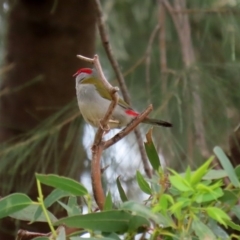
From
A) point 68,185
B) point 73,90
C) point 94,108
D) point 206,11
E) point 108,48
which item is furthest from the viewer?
point 73,90

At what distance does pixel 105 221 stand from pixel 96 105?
0.56 m

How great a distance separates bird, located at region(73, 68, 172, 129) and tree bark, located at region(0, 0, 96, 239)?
30cm

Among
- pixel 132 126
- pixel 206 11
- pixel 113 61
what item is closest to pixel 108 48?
pixel 113 61

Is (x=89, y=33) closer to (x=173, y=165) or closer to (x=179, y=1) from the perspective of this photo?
(x=179, y=1)

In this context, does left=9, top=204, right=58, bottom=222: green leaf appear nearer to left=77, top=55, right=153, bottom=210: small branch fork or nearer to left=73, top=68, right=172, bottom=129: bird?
left=77, top=55, right=153, bottom=210: small branch fork

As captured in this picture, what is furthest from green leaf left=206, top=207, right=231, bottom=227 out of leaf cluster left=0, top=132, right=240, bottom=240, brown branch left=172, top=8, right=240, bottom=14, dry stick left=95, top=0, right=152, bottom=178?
brown branch left=172, top=8, right=240, bottom=14

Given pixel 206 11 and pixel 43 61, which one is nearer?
pixel 206 11

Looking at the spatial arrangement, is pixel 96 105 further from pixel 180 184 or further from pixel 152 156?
pixel 180 184

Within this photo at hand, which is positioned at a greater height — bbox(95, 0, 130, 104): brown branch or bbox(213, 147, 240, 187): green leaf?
bbox(95, 0, 130, 104): brown branch

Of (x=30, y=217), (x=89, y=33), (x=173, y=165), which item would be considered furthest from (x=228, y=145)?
(x=30, y=217)

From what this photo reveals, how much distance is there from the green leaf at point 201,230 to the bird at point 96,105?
521mm

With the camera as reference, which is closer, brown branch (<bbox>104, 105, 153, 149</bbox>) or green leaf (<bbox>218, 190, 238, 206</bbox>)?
green leaf (<bbox>218, 190, 238, 206</bbox>)

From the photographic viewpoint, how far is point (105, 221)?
51 cm

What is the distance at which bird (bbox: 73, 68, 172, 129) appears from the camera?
104cm
